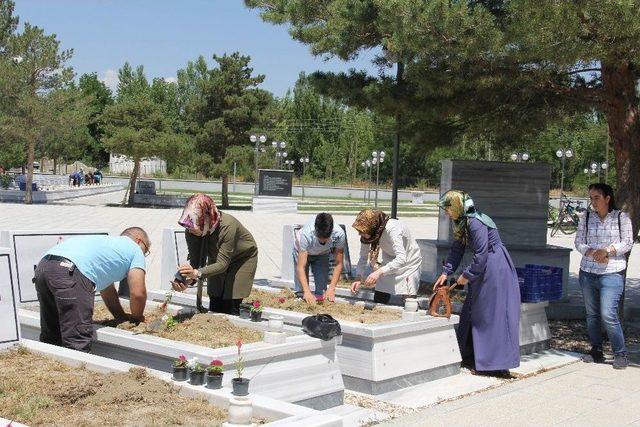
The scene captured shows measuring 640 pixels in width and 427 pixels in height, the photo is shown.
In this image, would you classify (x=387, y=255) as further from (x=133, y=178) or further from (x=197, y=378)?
(x=133, y=178)

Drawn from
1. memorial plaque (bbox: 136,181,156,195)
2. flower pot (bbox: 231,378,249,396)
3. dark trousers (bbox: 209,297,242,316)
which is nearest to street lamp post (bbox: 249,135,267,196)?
memorial plaque (bbox: 136,181,156,195)

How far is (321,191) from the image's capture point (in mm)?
57875

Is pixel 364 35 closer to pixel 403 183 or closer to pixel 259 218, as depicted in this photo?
pixel 259 218

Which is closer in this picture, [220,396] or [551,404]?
[220,396]

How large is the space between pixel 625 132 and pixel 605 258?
2294 millimetres

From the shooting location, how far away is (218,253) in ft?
20.7

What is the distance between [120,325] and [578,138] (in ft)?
185

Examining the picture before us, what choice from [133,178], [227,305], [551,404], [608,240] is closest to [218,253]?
[227,305]

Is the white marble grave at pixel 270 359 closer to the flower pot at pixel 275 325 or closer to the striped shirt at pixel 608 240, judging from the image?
the flower pot at pixel 275 325

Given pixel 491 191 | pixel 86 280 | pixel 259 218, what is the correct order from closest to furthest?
pixel 86 280 < pixel 491 191 < pixel 259 218

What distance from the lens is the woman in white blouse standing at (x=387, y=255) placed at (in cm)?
749

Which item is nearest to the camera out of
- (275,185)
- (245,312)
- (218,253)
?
(218,253)

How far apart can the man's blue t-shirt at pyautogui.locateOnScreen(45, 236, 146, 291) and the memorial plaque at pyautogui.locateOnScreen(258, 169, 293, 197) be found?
2935 centimetres

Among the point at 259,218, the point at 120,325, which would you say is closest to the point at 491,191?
the point at 120,325
